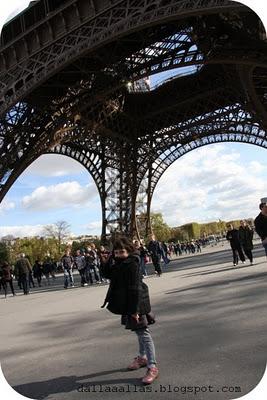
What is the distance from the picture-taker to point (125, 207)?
4031 centimetres

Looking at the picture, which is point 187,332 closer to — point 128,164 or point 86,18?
point 86,18

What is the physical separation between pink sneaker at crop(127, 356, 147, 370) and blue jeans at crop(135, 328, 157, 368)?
0.06 m

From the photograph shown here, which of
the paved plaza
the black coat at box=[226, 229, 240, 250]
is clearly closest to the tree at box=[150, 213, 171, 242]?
the black coat at box=[226, 229, 240, 250]

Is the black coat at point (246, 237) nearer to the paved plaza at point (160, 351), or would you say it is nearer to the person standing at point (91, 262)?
the paved plaza at point (160, 351)

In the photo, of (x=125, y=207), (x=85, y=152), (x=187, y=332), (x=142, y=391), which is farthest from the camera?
(x=125, y=207)

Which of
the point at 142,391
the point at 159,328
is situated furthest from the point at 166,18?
the point at 142,391

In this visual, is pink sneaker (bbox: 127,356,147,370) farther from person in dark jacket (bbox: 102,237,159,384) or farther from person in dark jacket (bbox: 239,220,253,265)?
person in dark jacket (bbox: 239,220,253,265)

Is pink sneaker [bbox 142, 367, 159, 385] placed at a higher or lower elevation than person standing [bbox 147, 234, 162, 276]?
lower

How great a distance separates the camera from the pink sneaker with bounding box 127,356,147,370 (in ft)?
13.8

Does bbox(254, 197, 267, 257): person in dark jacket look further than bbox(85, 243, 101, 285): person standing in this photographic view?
No

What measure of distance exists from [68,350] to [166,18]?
38.4 ft

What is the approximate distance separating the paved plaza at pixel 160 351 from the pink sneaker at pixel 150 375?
65 mm

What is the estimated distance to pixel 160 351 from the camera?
15.2 ft

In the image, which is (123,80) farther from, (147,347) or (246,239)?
(147,347)
